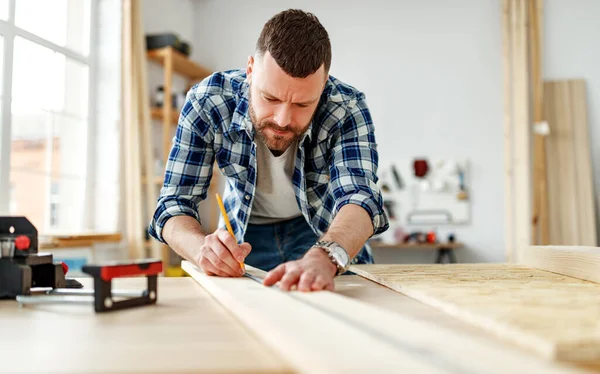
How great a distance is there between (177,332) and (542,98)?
4.82 meters

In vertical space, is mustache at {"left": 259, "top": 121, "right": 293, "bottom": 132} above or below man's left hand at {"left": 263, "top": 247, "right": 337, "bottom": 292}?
above

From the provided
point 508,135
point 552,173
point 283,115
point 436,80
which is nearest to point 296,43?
point 283,115

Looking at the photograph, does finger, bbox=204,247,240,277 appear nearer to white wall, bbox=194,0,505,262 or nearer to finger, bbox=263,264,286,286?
finger, bbox=263,264,286,286

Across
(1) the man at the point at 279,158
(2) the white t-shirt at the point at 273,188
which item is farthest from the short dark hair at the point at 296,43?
(2) the white t-shirt at the point at 273,188

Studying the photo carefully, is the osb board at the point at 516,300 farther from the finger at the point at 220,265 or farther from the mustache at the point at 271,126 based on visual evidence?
the mustache at the point at 271,126

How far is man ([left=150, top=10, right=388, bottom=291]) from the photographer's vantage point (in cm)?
144

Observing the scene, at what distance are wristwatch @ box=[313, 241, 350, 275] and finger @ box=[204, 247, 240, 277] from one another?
220mm

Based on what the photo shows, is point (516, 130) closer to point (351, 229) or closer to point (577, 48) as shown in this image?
point (577, 48)

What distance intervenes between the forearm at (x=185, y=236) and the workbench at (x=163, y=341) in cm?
43

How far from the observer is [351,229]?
4.61 feet

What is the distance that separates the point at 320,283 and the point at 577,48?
4815 mm

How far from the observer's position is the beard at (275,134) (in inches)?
61.6

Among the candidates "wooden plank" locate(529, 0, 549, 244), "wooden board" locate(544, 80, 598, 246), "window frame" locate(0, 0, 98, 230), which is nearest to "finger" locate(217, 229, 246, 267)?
"window frame" locate(0, 0, 98, 230)

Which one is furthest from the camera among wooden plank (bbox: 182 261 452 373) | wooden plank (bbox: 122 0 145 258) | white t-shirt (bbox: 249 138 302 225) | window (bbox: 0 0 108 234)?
wooden plank (bbox: 122 0 145 258)
